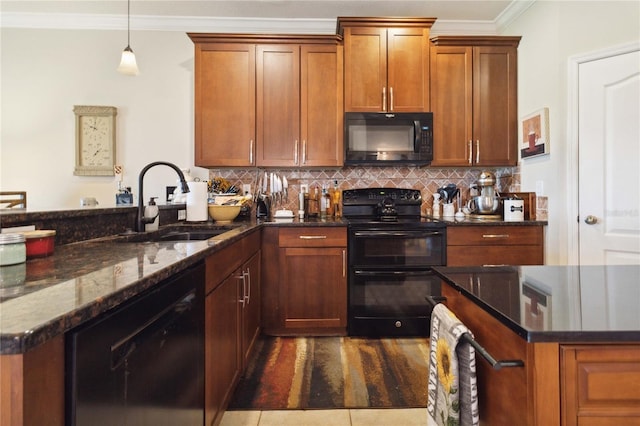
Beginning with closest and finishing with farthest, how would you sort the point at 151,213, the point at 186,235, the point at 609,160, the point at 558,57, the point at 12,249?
the point at 12,249 < the point at 151,213 < the point at 186,235 < the point at 609,160 < the point at 558,57

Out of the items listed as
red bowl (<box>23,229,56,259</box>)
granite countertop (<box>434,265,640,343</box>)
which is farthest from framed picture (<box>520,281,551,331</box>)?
red bowl (<box>23,229,56,259</box>)

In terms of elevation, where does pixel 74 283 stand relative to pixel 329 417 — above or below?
above

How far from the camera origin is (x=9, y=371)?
46 cm

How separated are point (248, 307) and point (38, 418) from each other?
158 cm

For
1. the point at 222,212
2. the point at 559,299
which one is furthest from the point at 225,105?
the point at 559,299

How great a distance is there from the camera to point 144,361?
0.81 meters

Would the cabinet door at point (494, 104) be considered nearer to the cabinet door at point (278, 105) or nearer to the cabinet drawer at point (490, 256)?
the cabinet drawer at point (490, 256)

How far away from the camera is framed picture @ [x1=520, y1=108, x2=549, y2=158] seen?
2568 mm

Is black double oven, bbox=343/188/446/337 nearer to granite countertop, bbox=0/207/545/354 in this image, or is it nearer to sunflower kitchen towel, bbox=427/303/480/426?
granite countertop, bbox=0/207/545/354

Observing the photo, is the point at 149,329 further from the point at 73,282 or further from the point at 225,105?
the point at 225,105

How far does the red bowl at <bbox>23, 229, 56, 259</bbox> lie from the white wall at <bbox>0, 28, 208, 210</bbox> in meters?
2.19

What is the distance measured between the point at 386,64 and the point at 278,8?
1091mm

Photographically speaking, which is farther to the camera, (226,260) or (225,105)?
(225,105)

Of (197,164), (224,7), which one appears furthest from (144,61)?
(197,164)
